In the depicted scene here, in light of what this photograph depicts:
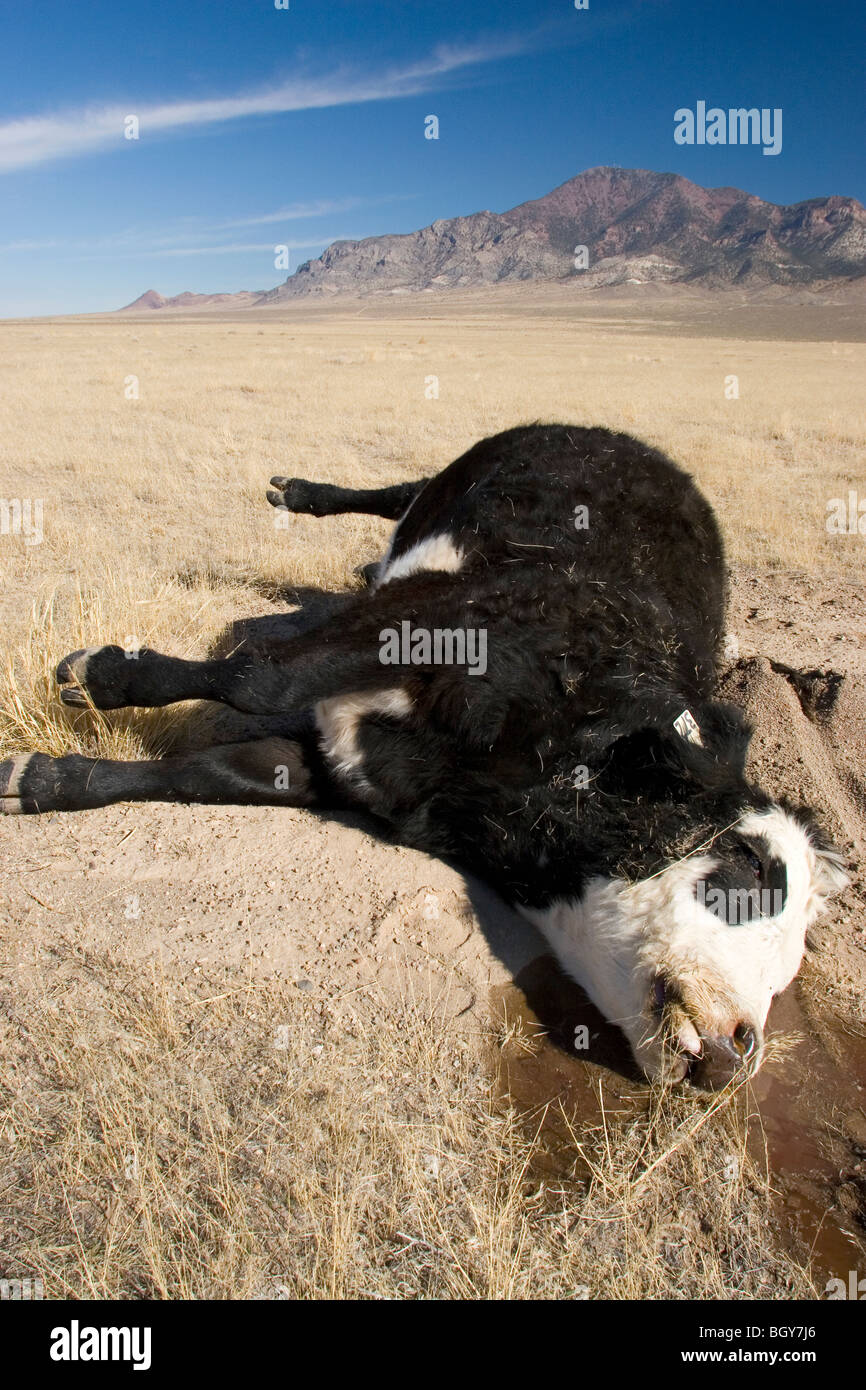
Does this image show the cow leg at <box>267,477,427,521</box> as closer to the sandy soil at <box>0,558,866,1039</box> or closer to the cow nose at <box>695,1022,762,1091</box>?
the sandy soil at <box>0,558,866,1039</box>

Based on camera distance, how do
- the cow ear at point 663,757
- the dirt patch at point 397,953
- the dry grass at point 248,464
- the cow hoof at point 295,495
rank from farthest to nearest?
the cow hoof at point 295,495
the dry grass at point 248,464
the cow ear at point 663,757
the dirt patch at point 397,953

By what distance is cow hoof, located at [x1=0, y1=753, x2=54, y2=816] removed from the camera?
10.8 feet

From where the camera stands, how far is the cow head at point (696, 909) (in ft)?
7.41

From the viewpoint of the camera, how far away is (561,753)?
2.82m

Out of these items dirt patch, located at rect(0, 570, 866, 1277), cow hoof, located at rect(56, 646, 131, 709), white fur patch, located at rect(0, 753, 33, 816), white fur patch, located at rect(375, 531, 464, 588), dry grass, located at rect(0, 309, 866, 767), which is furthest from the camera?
dry grass, located at rect(0, 309, 866, 767)

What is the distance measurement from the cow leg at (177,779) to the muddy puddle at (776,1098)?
1248mm

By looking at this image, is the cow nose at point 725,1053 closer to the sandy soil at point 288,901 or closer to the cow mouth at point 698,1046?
the cow mouth at point 698,1046

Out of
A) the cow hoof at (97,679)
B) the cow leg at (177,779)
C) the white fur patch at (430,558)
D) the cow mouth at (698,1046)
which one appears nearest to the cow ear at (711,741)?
the cow mouth at (698,1046)

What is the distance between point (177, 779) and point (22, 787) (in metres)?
0.58

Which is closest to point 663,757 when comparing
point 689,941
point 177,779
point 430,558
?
point 689,941

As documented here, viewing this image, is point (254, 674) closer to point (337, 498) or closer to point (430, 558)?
point (430, 558)

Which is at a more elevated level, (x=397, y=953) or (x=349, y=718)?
(x=349, y=718)

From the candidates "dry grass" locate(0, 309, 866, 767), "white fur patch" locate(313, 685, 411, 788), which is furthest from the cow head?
"dry grass" locate(0, 309, 866, 767)

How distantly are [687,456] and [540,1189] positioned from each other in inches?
443
